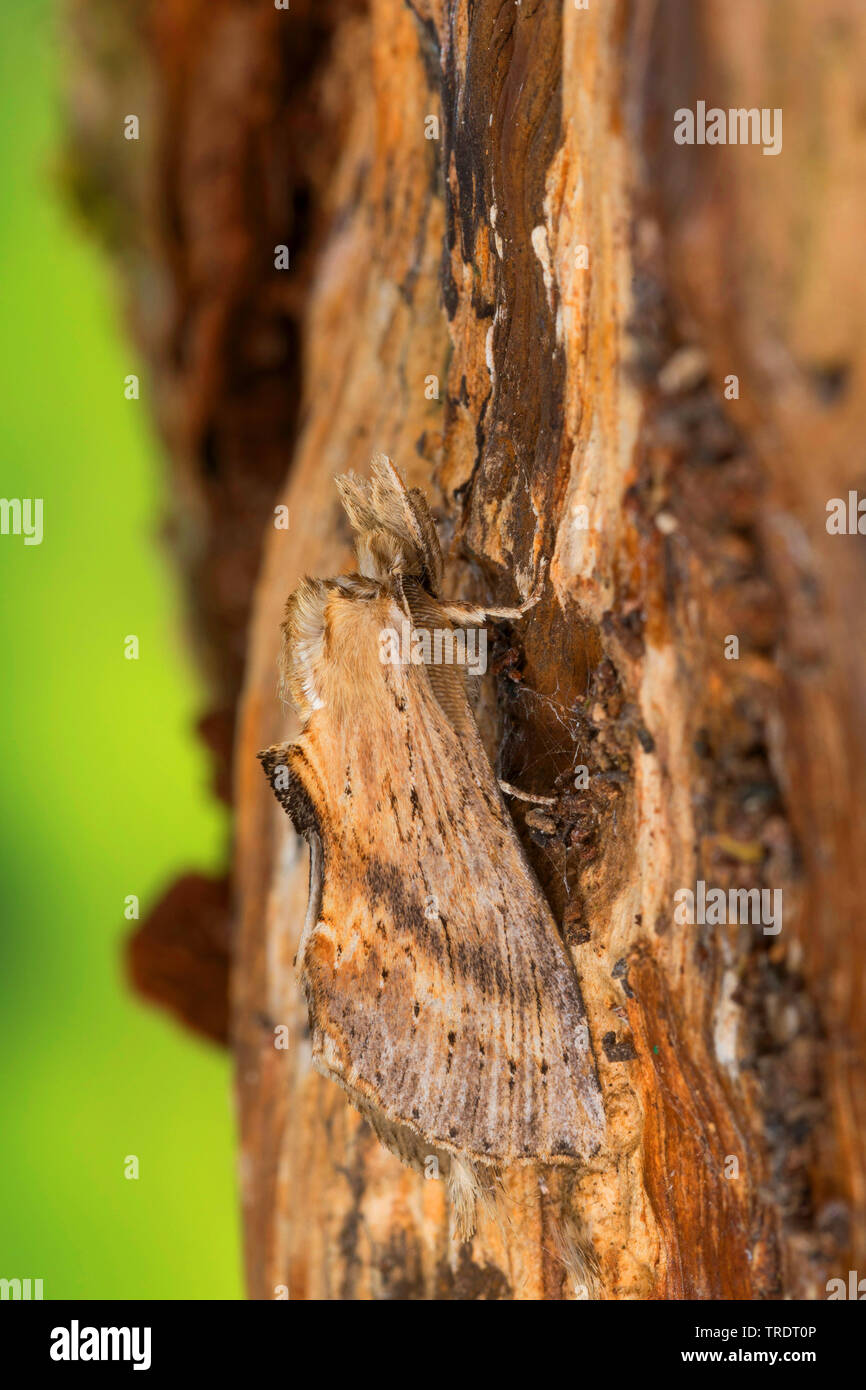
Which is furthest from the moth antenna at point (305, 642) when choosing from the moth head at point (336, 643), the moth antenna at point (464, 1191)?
the moth antenna at point (464, 1191)

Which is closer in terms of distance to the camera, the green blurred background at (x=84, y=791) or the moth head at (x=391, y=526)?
the moth head at (x=391, y=526)

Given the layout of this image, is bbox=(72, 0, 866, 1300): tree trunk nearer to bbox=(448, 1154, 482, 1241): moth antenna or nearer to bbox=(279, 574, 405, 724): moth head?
bbox=(448, 1154, 482, 1241): moth antenna

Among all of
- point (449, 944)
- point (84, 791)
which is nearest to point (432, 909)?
point (449, 944)

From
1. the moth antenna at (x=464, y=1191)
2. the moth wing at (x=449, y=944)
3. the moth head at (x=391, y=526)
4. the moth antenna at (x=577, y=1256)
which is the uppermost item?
the moth head at (x=391, y=526)

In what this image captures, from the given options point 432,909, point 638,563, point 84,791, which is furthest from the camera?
point 84,791

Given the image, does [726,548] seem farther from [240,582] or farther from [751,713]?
[240,582]

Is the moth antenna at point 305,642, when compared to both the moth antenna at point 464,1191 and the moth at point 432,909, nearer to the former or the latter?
the moth at point 432,909

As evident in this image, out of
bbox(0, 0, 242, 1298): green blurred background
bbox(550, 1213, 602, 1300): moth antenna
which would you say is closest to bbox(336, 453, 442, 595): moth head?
bbox(550, 1213, 602, 1300): moth antenna

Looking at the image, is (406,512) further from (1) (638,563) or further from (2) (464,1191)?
(2) (464,1191)
